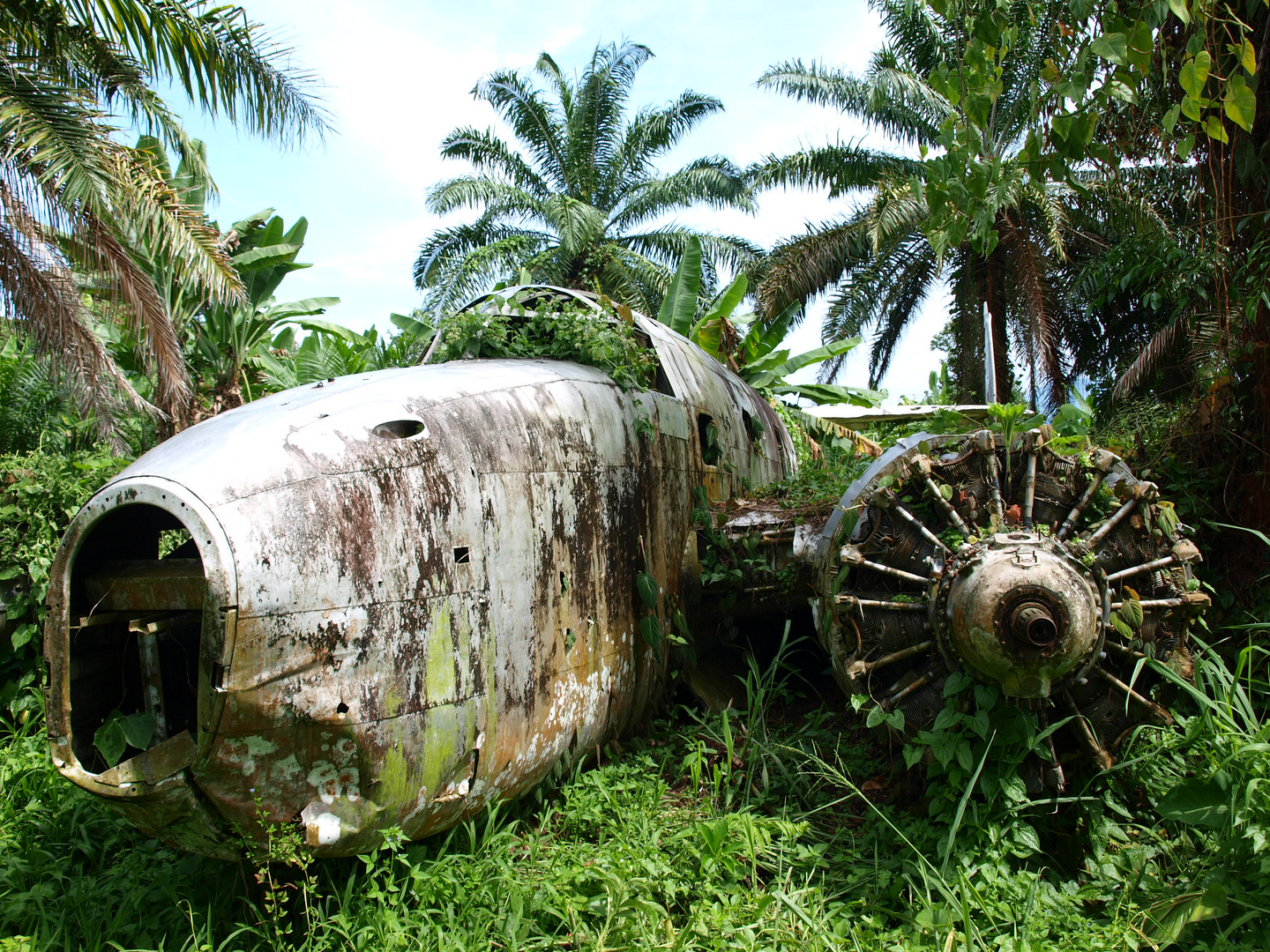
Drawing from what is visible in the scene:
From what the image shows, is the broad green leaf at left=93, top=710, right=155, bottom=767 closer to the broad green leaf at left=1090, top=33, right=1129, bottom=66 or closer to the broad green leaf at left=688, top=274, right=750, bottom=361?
the broad green leaf at left=1090, top=33, right=1129, bottom=66

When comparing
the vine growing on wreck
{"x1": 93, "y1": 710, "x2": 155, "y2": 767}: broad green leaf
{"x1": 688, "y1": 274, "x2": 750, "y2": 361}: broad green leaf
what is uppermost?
{"x1": 688, "y1": 274, "x2": 750, "y2": 361}: broad green leaf

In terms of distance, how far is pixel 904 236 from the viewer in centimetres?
1822

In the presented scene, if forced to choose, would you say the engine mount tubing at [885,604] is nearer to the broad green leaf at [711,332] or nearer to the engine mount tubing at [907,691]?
the engine mount tubing at [907,691]

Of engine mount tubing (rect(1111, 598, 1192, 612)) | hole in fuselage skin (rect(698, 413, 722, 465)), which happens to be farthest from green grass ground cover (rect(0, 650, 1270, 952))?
hole in fuselage skin (rect(698, 413, 722, 465))

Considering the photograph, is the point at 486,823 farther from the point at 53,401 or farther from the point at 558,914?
the point at 53,401

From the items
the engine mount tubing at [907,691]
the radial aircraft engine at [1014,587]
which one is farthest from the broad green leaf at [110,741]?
the engine mount tubing at [907,691]

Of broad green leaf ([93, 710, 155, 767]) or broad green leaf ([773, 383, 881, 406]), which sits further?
broad green leaf ([773, 383, 881, 406])

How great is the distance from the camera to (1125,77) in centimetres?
258

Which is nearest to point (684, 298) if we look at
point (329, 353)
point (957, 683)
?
point (329, 353)

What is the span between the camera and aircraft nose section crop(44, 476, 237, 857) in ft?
9.87

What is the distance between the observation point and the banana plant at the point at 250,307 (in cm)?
1273

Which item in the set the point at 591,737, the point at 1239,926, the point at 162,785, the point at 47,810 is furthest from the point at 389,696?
the point at 1239,926

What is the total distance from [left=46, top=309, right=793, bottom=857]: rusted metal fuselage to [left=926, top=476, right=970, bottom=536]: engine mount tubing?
172 centimetres

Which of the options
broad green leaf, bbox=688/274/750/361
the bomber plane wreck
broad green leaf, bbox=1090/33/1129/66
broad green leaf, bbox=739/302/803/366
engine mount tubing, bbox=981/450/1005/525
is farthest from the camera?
broad green leaf, bbox=739/302/803/366
